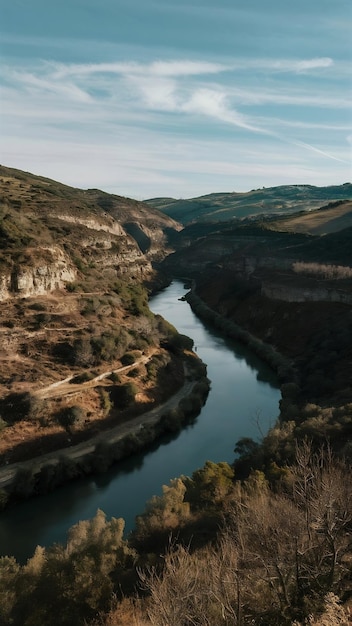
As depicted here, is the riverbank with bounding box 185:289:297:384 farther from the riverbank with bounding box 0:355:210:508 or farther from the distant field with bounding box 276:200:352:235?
the distant field with bounding box 276:200:352:235

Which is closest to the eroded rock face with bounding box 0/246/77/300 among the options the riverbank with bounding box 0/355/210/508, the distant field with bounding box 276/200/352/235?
the riverbank with bounding box 0/355/210/508

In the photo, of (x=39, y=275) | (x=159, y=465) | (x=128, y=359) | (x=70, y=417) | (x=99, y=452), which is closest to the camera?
(x=99, y=452)

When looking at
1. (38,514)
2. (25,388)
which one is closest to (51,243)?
(25,388)

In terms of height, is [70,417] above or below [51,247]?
below

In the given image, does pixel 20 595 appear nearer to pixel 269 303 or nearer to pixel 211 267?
pixel 269 303

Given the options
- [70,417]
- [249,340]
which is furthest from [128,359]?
[249,340]

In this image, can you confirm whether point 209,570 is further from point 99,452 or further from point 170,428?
point 170,428

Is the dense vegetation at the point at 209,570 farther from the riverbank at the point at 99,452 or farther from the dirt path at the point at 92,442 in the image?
the dirt path at the point at 92,442
